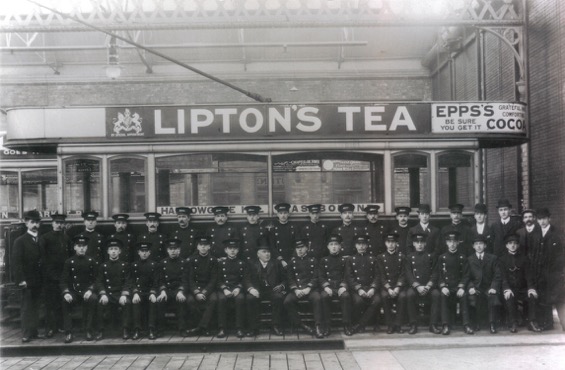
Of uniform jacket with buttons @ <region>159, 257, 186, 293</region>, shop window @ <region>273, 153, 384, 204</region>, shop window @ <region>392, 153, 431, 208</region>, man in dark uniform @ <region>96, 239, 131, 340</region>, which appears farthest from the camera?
shop window @ <region>392, 153, 431, 208</region>

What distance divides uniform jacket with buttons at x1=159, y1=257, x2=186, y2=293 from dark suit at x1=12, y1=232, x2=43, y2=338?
1.66m

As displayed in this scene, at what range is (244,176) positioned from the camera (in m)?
8.20

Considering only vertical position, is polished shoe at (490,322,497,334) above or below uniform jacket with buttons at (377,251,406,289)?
below

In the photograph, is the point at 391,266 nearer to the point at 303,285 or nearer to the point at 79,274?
the point at 303,285

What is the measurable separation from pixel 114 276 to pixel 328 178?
10.5 feet

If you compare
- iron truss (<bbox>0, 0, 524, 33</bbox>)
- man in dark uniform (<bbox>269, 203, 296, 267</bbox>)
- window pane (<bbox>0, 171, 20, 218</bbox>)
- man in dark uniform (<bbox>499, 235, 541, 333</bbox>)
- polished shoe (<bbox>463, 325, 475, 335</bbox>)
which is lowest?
polished shoe (<bbox>463, 325, 475, 335</bbox>)

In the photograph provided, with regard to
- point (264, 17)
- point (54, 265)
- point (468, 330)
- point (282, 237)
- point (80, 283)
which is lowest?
point (468, 330)

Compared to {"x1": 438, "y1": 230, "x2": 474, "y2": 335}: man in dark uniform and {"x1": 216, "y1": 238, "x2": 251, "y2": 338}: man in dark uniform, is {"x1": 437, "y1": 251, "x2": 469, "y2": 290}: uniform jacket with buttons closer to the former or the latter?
{"x1": 438, "y1": 230, "x2": 474, "y2": 335}: man in dark uniform

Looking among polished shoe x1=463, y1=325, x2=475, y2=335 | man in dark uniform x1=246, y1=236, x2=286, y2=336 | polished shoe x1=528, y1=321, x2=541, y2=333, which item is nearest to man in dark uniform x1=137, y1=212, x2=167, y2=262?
man in dark uniform x1=246, y1=236, x2=286, y2=336

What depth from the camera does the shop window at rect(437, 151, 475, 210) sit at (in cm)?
835

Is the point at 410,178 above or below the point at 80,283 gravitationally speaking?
above

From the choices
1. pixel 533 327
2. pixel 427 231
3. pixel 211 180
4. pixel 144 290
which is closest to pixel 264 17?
pixel 211 180

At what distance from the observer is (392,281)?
25.5 ft

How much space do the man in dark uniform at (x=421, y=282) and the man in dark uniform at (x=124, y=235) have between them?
3793 millimetres
